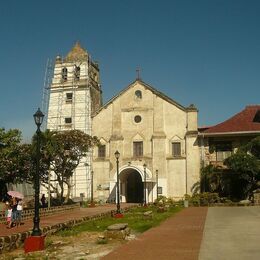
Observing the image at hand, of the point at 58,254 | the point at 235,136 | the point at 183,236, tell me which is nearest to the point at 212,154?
the point at 235,136

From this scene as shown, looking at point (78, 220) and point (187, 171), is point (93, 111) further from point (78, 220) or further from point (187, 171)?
point (78, 220)

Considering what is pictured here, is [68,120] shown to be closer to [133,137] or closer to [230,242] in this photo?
[133,137]

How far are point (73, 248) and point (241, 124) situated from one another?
33.8 meters

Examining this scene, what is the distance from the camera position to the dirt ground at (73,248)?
11.8 meters

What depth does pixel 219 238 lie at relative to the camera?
14.5 meters

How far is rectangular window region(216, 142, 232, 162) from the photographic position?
145 ft

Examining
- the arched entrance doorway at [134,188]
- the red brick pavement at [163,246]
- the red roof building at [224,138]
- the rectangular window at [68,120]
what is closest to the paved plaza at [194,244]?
the red brick pavement at [163,246]

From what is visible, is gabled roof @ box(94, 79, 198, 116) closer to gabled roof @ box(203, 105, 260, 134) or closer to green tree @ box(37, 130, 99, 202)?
gabled roof @ box(203, 105, 260, 134)

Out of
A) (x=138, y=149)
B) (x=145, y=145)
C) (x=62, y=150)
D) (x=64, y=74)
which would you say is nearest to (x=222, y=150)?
(x=145, y=145)

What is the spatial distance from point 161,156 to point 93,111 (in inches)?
382

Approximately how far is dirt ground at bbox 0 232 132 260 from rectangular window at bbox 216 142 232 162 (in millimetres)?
29883

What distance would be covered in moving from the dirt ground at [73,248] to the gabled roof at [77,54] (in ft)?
124

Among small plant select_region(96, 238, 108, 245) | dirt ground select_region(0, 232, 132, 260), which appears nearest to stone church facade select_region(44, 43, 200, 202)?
dirt ground select_region(0, 232, 132, 260)

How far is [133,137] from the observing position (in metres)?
46.9
